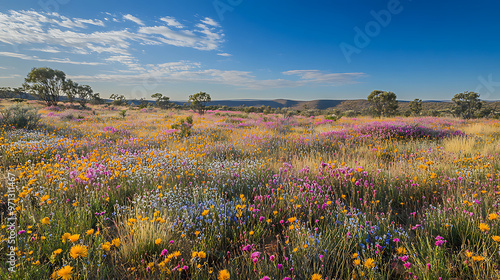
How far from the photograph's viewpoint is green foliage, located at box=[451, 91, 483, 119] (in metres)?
43.3

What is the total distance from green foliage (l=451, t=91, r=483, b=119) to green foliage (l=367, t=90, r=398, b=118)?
11.5m

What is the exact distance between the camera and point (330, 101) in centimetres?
13925

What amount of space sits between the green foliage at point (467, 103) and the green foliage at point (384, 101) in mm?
11526

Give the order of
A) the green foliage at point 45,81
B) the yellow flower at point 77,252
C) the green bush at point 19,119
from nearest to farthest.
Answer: the yellow flower at point 77,252
the green bush at point 19,119
the green foliage at point 45,81

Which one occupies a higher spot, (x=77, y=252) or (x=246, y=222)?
(x=77, y=252)

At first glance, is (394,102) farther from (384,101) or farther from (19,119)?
(19,119)

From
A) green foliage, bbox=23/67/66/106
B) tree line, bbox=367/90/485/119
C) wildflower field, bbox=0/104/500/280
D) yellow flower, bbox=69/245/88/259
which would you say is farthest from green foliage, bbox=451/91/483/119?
green foliage, bbox=23/67/66/106

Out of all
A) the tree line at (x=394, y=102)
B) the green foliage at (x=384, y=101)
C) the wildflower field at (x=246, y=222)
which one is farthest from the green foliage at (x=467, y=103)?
the wildflower field at (x=246, y=222)

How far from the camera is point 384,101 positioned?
1697 inches

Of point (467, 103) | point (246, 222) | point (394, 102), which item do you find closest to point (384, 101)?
point (394, 102)

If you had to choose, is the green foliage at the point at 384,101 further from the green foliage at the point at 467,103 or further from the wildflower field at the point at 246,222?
the wildflower field at the point at 246,222

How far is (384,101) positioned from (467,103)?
66.4 ft

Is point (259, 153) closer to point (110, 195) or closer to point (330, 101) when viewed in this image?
point (110, 195)

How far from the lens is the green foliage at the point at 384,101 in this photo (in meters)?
41.8
